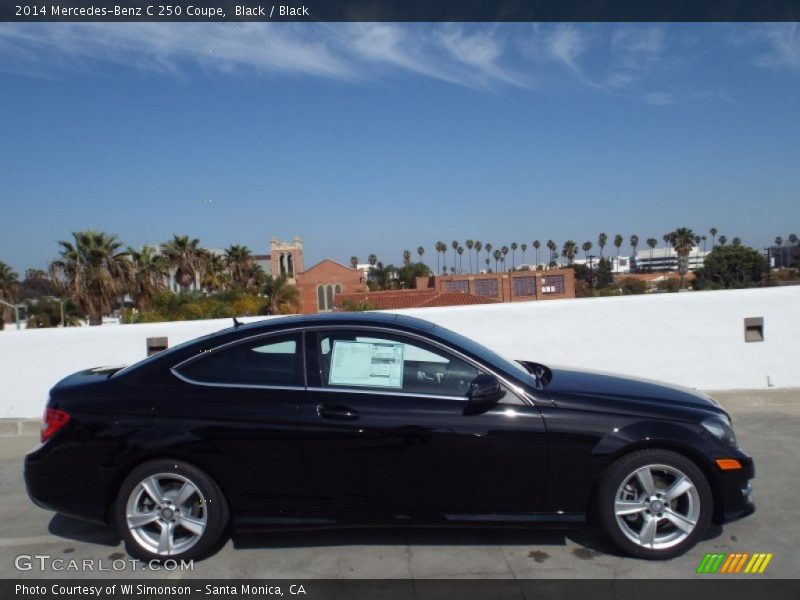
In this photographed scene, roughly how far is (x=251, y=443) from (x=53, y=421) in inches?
48.7

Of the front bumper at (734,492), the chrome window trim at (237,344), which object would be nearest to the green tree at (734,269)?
the front bumper at (734,492)

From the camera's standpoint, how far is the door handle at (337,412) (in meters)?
3.71

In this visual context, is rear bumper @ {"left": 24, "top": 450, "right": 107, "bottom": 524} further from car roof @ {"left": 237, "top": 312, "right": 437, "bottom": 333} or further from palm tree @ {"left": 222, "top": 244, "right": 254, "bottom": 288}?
palm tree @ {"left": 222, "top": 244, "right": 254, "bottom": 288}

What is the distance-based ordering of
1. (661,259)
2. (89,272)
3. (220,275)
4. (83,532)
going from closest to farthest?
(83,532), (89,272), (220,275), (661,259)

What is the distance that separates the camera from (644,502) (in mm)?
3680

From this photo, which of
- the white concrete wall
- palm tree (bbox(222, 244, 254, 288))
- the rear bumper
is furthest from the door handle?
palm tree (bbox(222, 244, 254, 288))

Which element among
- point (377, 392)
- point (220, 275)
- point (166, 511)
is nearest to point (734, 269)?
point (220, 275)

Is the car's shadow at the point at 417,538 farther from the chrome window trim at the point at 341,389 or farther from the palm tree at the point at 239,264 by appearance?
the palm tree at the point at 239,264

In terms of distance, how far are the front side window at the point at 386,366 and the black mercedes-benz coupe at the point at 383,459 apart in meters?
0.02

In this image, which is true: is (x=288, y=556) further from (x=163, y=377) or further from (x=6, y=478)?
(x=6, y=478)

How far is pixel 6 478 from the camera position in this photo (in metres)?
5.60

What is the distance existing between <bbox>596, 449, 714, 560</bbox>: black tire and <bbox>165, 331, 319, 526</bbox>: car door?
5.44ft

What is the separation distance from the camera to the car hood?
12.6 feet

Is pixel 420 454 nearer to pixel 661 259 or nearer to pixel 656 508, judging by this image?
pixel 656 508
